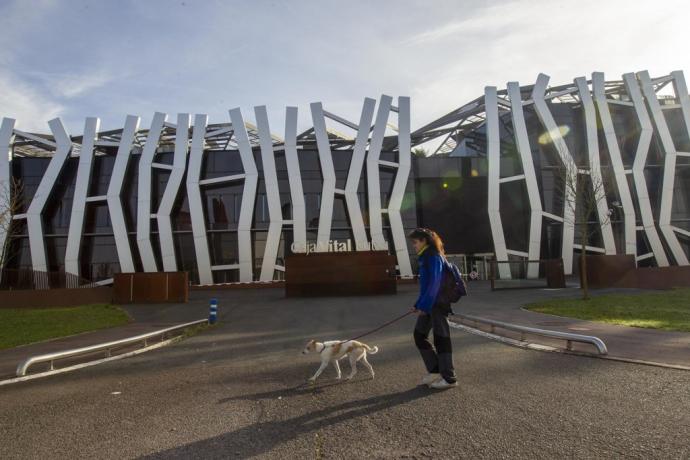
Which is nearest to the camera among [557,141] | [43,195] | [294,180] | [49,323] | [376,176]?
[49,323]

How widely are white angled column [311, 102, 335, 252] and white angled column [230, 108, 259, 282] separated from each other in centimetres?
509

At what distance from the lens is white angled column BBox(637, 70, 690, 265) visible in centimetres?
3384

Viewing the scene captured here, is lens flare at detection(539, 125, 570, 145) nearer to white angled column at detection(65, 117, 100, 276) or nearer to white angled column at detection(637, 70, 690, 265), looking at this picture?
white angled column at detection(637, 70, 690, 265)

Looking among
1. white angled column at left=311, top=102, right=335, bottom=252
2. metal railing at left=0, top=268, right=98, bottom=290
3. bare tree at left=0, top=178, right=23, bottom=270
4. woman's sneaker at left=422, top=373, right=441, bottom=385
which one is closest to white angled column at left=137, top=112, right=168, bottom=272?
bare tree at left=0, top=178, right=23, bottom=270

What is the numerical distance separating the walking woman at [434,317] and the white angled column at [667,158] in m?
36.9

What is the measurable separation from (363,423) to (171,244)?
1230 inches

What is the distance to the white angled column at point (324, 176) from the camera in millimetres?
32844

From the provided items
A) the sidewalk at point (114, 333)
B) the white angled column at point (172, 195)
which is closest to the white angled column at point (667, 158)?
the sidewalk at point (114, 333)

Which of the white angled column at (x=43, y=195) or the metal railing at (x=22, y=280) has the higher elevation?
the white angled column at (x=43, y=195)

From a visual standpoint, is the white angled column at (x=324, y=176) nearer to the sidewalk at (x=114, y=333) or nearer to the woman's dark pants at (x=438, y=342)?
the sidewalk at (x=114, y=333)

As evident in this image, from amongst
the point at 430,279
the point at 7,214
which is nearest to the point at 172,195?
the point at 7,214

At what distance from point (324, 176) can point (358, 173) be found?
8.41 ft

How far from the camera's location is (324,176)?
33.2 meters

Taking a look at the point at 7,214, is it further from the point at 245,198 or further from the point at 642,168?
the point at 642,168
